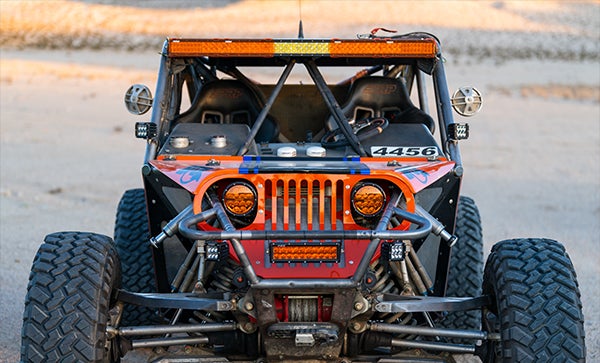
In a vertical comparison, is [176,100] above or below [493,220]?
above

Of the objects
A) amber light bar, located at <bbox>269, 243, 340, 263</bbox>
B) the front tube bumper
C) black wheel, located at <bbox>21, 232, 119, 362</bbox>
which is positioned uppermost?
the front tube bumper

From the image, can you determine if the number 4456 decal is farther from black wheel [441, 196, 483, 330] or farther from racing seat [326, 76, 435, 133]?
racing seat [326, 76, 435, 133]

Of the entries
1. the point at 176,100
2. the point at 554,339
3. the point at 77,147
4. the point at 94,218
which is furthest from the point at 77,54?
the point at 554,339

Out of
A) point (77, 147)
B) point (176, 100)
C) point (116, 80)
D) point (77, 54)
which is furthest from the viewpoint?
point (77, 54)

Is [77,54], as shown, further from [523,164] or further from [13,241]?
[13,241]

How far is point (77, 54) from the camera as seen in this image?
38.2 metres

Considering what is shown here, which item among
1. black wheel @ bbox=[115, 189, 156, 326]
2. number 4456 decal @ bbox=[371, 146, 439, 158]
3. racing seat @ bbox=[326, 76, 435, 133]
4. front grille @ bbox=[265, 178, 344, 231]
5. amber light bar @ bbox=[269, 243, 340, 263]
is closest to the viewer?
amber light bar @ bbox=[269, 243, 340, 263]

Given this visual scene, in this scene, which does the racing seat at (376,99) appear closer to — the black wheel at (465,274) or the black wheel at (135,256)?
the black wheel at (465,274)

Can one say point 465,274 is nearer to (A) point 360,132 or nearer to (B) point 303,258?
(A) point 360,132

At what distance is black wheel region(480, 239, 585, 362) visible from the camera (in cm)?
571

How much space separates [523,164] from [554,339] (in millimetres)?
12576

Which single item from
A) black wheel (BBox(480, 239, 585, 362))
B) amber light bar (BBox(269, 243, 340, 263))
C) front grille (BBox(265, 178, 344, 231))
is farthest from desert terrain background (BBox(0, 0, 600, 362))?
amber light bar (BBox(269, 243, 340, 263))

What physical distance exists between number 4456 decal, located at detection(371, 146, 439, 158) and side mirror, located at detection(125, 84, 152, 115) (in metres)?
1.48

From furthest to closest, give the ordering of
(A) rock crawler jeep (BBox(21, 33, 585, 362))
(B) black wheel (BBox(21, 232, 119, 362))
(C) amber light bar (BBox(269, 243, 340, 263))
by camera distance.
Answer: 1. (C) amber light bar (BBox(269, 243, 340, 263))
2. (A) rock crawler jeep (BBox(21, 33, 585, 362))
3. (B) black wheel (BBox(21, 232, 119, 362))
